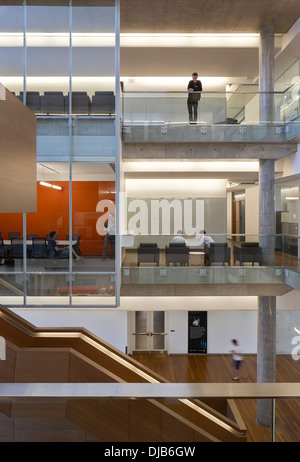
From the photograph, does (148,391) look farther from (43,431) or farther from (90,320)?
(90,320)

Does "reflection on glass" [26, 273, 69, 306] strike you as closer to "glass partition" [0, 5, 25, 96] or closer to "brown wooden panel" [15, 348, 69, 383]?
"glass partition" [0, 5, 25, 96]

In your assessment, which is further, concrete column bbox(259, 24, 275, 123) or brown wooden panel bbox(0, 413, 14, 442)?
concrete column bbox(259, 24, 275, 123)

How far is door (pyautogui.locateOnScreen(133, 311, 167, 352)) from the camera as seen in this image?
14.8m

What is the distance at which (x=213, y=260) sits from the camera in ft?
33.1

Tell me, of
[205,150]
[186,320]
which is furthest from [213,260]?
[186,320]

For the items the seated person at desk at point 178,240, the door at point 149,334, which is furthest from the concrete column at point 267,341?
the door at point 149,334

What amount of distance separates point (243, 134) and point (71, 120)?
4.58m

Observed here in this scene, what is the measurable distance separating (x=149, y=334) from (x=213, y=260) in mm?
5948

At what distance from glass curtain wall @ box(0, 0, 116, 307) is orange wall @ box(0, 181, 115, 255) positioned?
0.07ft

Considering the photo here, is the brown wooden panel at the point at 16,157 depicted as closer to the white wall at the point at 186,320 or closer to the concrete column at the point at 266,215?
the concrete column at the point at 266,215

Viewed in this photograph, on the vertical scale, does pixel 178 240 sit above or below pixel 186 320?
above

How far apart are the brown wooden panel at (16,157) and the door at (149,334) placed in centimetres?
1373

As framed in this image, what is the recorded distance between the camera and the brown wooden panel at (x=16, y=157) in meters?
1.40

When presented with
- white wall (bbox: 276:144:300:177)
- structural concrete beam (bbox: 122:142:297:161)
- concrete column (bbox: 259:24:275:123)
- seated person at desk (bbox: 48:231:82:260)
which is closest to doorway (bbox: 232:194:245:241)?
white wall (bbox: 276:144:300:177)
